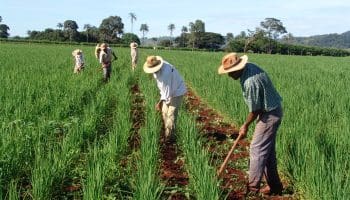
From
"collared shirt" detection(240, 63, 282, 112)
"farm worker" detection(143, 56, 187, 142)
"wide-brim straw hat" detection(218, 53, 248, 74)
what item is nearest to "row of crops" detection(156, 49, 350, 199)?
"collared shirt" detection(240, 63, 282, 112)

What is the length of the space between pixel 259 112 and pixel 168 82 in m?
2.09

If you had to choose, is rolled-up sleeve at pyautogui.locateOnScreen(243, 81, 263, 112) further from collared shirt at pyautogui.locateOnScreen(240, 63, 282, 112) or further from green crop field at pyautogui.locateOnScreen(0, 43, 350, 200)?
green crop field at pyautogui.locateOnScreen(0, 43, 350, 200)

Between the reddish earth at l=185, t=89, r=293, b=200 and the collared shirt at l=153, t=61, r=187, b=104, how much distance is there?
862mm

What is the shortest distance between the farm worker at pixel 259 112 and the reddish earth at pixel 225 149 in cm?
24

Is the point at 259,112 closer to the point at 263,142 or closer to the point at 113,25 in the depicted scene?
the point at 263,142

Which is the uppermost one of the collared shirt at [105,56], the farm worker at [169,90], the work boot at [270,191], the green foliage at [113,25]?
the green foliage at [113,25]

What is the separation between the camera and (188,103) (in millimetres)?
10031

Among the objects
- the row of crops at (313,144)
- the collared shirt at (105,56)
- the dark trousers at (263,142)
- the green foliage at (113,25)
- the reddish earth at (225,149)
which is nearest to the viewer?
the row of crops at (313,144)

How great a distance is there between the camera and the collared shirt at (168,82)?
5.79m

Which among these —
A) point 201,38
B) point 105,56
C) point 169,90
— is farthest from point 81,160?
point 201,38

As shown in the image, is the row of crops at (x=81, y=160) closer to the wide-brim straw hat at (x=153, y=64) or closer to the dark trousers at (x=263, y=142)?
the dark trousers at (x=263, y=142)

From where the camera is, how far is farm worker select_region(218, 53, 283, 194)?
153 inches

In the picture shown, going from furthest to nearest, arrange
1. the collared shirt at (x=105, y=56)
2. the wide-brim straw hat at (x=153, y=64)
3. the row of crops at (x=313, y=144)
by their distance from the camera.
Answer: the collared shirt at (x=105, y=56) < the wide-brim straw hat at (x=153, y=64) < the row of crops at (x=313, y=144)

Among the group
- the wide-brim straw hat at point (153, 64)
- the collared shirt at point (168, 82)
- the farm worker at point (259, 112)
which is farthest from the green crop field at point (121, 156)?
the wide-brim straw hat at point (153, 64)
